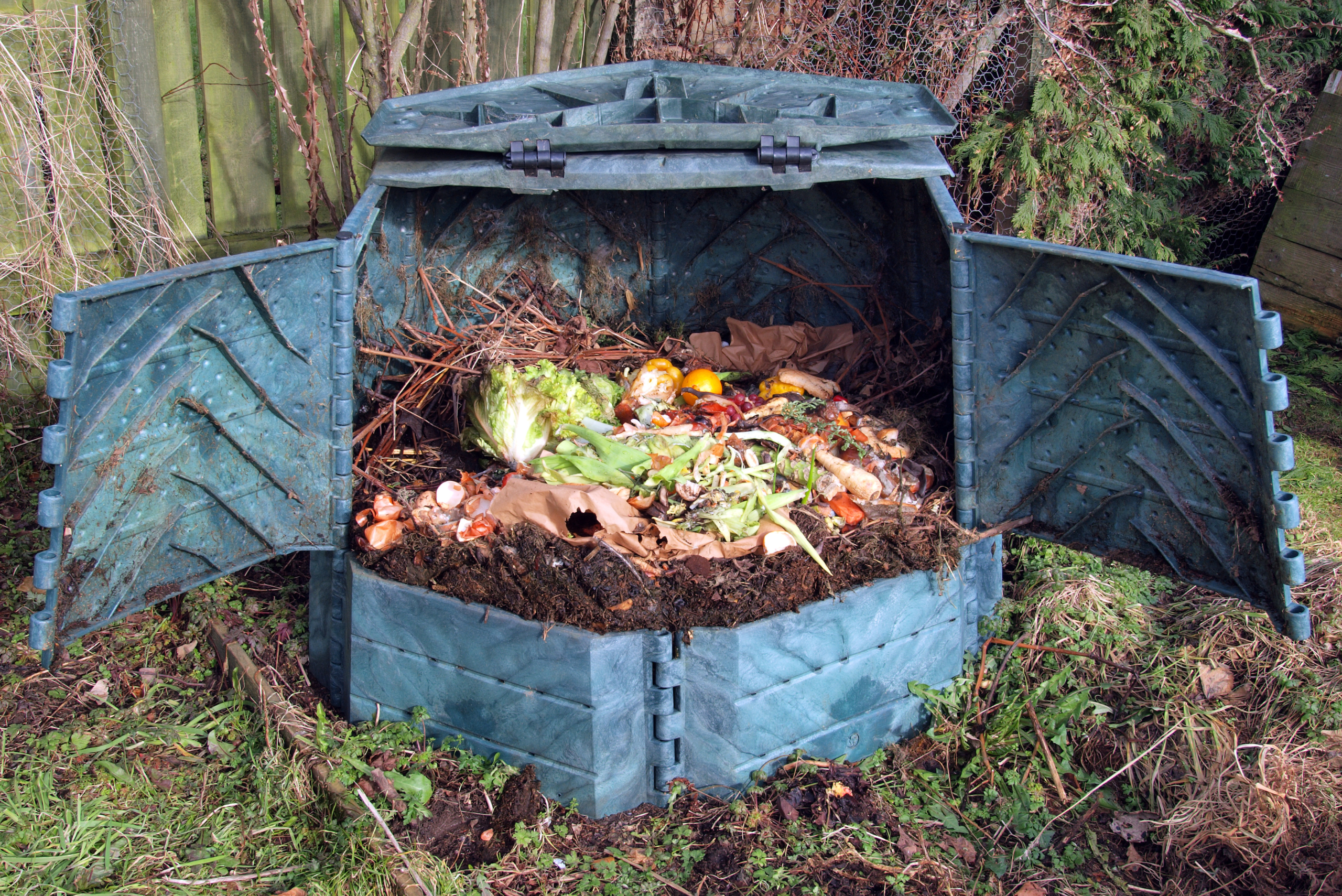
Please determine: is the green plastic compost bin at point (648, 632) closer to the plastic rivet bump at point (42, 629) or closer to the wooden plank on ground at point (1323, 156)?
the plastic rivet bump at point (42, 629)

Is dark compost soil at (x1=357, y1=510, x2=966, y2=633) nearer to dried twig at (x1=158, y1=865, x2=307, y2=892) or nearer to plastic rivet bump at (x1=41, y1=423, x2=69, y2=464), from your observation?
dried twig at (x1=158, y1=865, x2=307, y2=892)

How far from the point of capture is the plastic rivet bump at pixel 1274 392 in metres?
2.65

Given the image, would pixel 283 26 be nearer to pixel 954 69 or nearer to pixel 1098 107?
pixel 954 69

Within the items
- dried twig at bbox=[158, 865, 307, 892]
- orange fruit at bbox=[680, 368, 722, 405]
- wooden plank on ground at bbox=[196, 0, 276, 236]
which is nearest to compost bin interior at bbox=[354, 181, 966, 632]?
orange fruit at bbox=[680, 368, 722, 405]

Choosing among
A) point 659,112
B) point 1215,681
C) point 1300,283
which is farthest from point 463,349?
point 1300,283

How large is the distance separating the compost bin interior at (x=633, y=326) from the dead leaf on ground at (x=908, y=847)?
777mm

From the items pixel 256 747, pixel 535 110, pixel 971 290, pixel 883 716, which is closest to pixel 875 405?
pixel 971 290

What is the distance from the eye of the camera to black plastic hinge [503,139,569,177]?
3.48 metres

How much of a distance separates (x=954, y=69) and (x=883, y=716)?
3.40m

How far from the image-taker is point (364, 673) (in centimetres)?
358

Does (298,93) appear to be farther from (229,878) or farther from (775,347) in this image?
(229,878)

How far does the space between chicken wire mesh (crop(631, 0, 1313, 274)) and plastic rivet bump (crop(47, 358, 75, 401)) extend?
381 cm

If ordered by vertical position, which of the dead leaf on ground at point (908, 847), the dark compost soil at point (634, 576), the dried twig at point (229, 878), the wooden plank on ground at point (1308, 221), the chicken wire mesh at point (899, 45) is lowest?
the dried twig at point (229, 878)

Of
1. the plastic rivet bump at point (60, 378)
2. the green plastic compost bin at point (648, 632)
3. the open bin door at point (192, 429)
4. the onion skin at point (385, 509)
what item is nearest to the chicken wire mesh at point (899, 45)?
the green plastic compost bin at point (648, 632)
